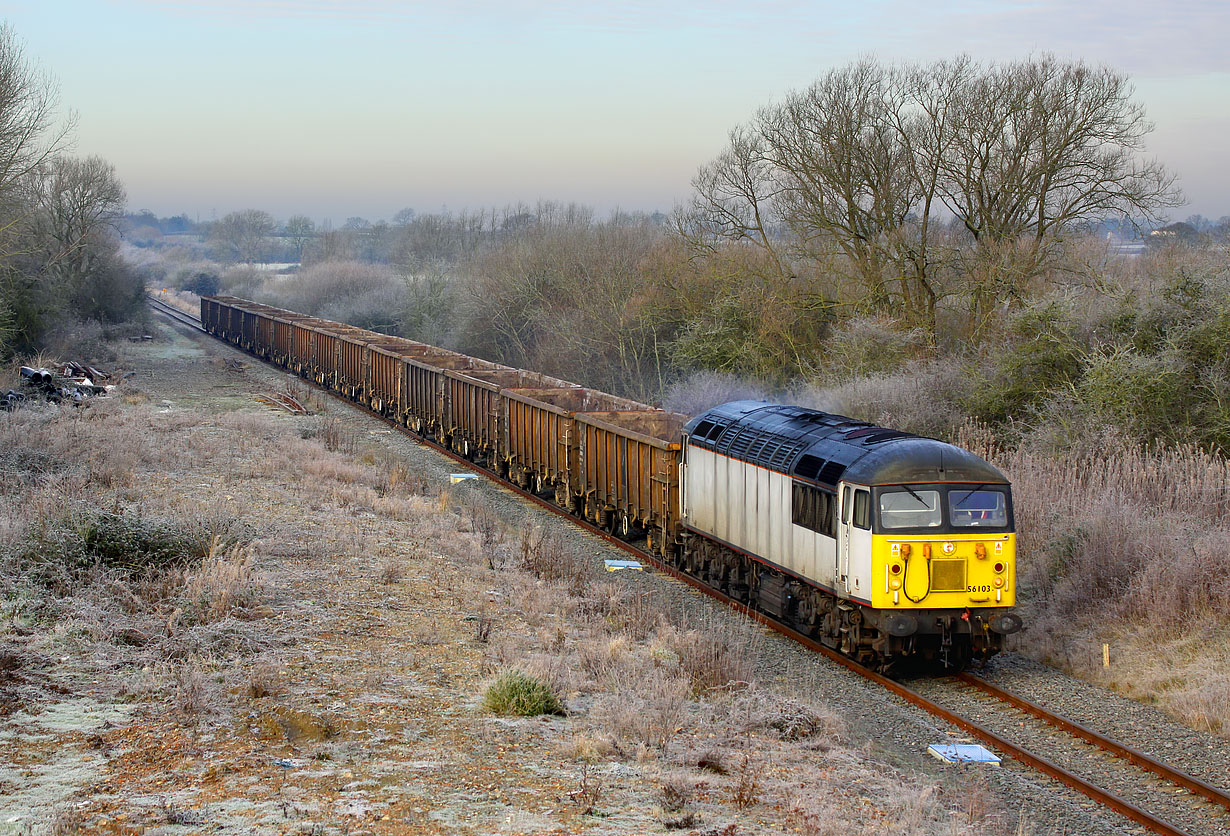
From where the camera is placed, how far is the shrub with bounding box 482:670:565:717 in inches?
366

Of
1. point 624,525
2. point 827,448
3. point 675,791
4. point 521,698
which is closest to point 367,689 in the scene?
point 521,698

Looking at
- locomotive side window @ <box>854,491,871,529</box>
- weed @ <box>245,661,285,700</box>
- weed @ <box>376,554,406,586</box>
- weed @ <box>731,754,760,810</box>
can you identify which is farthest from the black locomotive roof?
weed @ <box>245,661,285,700</box>

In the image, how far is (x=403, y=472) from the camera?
900 inches

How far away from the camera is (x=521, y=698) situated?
9336 millimetres

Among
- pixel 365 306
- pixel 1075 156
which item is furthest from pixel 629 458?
pixel 365 306

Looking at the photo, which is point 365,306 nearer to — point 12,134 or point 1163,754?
point 12,134

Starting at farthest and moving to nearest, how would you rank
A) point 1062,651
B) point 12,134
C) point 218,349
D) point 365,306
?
point 365,306 < point 218,349 < point 12,134 < point 1062,651

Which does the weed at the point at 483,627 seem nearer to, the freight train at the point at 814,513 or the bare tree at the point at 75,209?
the freight train at the point at 814,513

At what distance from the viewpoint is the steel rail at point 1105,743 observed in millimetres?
8766

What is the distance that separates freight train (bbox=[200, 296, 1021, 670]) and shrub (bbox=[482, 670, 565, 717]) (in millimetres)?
3971

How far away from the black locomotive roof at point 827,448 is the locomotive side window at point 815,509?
0.18 metres

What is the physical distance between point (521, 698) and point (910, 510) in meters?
4.85

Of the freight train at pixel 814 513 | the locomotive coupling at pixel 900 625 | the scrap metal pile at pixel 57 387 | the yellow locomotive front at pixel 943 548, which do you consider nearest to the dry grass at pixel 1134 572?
the freight train at pixel 814 513

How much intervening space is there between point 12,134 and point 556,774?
33753mm
